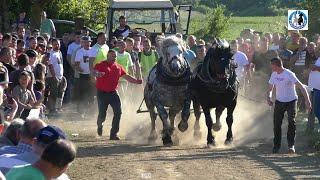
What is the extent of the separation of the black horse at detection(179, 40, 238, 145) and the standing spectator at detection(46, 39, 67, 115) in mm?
5124

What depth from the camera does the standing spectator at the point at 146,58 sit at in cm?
1789

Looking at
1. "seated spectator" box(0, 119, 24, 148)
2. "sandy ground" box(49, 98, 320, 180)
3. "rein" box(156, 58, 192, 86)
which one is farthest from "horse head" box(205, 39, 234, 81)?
"seated spectator" box(0, 119, 24, 148)

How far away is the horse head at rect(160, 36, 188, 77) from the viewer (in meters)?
12.9

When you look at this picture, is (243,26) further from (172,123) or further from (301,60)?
(172,123)

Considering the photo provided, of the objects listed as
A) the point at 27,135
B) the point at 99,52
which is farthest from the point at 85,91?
the point at 27,135

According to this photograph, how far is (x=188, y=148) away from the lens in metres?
13.1

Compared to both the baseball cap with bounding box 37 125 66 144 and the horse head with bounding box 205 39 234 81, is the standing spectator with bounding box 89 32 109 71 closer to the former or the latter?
the horse head with bounding box 205 39 234 81

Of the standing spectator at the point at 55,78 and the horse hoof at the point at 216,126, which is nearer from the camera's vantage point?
the horse hoof at the point at 216,126

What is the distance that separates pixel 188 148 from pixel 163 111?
793 mm

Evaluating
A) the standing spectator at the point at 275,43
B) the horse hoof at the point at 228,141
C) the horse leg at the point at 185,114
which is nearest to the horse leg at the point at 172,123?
the horse leg at the point at 185,114

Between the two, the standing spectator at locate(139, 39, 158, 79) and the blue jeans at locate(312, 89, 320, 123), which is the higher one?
the standing spectator at locate(139, 39, 158, 79)

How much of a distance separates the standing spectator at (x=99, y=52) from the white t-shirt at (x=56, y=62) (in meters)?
1.02

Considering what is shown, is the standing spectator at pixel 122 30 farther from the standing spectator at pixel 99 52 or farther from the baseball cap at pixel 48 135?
the baseball cap at pixel 48 135

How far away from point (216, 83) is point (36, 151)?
291 inches
